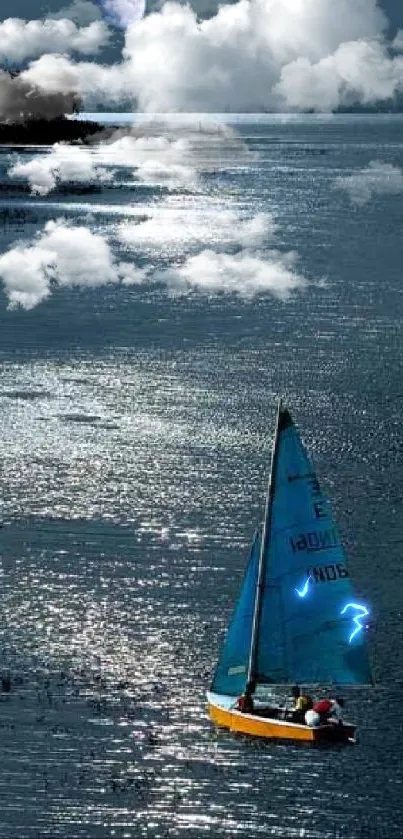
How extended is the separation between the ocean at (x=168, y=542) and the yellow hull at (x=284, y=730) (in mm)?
567

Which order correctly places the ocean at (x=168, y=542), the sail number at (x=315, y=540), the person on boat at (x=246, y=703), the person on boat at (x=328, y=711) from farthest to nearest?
the sail number at (x=315, y=540)
the person on boat at (x=246, y=703)
the person on boat at (x=328, y=711)
the ocean at (x=168, y=542)

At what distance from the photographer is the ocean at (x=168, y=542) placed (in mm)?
49875

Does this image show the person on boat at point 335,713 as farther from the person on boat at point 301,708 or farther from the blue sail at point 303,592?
the blue sail at point 303,592

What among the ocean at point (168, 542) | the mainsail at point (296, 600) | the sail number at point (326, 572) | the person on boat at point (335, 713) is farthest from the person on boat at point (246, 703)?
the sail number at point (326, 572)

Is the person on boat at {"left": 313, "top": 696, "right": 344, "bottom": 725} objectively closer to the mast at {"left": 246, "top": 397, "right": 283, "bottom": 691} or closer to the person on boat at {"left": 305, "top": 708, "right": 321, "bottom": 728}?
the person on boat at {"left": 305, "top": 708, "right": 321, "bottom": 728}

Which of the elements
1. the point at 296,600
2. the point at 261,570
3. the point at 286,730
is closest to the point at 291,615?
the point at 296,600

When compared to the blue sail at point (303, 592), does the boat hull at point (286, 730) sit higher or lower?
lower

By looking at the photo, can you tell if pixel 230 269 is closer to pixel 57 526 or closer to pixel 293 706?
pixel 57 526

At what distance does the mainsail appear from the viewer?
177 ft

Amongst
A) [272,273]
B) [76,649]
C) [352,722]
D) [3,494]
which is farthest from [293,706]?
[272,273]

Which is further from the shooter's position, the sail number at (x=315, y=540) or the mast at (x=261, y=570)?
the sail number at (x=315, y=540)

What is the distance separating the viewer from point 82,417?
341 feet

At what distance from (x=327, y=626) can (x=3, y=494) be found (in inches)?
1316

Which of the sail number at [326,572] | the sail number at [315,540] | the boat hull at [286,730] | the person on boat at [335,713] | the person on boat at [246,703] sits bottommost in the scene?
the boat hull at [286,730]
